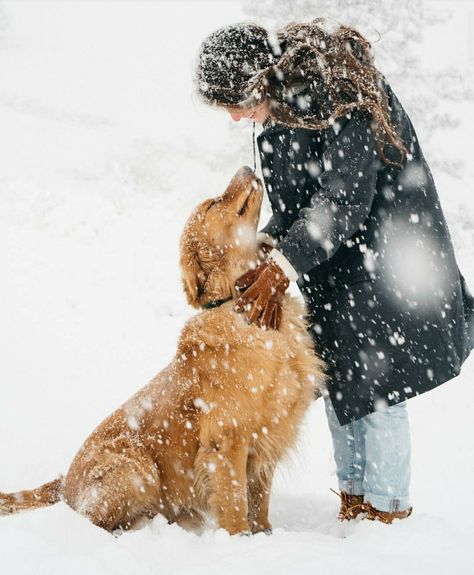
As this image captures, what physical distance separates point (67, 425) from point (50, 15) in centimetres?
1809

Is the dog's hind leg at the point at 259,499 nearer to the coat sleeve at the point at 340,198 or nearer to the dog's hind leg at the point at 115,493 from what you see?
the dog's hind leg at the point at 115,493

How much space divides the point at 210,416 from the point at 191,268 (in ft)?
2.28

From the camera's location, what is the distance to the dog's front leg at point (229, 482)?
2209 millimetres

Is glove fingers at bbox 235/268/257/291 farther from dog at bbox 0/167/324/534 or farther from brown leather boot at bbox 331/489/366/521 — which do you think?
brown leather boot at bbox 331/489/366/521

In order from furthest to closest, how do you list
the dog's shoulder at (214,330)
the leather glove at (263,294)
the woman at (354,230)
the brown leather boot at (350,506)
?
the brown leather boot at (350,506), the dog's shoulder at (214,330), the leather glove at (263,294), the woman at (354,230)

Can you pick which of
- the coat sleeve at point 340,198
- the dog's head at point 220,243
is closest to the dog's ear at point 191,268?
the dog's head at point 220,243

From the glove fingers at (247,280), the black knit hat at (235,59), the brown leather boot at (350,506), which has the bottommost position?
the brown leather boot at (350,506)

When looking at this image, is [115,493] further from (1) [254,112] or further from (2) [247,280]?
(1) [254,112]

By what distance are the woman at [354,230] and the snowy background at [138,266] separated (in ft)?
1.11

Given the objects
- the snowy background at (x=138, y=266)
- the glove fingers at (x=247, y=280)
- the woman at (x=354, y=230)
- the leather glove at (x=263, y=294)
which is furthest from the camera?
the glove fingers at (x=247, y=280)

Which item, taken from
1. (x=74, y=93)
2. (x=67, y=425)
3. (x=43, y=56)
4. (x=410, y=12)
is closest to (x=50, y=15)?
(x=43, y=56)

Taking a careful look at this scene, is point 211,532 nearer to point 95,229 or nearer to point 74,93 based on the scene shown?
point 95,229

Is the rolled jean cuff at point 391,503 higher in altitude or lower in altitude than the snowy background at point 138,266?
lower

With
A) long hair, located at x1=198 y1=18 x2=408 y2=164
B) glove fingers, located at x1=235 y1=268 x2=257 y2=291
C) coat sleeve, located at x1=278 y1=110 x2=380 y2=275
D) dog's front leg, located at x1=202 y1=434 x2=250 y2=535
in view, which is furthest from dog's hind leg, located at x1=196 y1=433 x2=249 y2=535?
long hair, located at x1=198 y1=18 x2=408 y2=164
